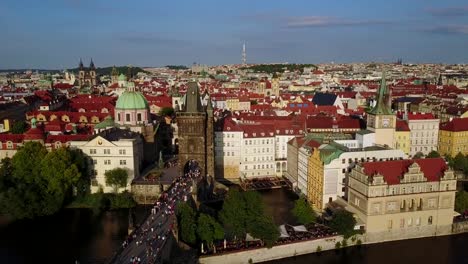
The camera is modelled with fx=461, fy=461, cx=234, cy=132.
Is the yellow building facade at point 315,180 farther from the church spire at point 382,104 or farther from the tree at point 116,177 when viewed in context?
the tree at point 116,177

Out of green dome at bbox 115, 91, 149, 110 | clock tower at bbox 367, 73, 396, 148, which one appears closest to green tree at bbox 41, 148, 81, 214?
green dome at bbox 115, 91, 149, 110

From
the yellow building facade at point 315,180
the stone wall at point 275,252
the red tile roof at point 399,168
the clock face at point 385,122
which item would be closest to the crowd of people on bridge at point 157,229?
the stone wall at point 275,252

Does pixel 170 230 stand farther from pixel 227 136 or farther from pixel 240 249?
pixel 227 136

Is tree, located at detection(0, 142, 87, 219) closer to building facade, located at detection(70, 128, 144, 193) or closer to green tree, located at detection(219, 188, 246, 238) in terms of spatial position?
building facade, located at detection(70, 128, 144, 193)

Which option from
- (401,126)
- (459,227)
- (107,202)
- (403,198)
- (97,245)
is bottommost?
(97,245)

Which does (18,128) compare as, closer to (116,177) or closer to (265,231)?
(116,177)

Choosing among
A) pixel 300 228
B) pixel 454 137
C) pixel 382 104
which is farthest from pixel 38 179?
pixel 454 137
